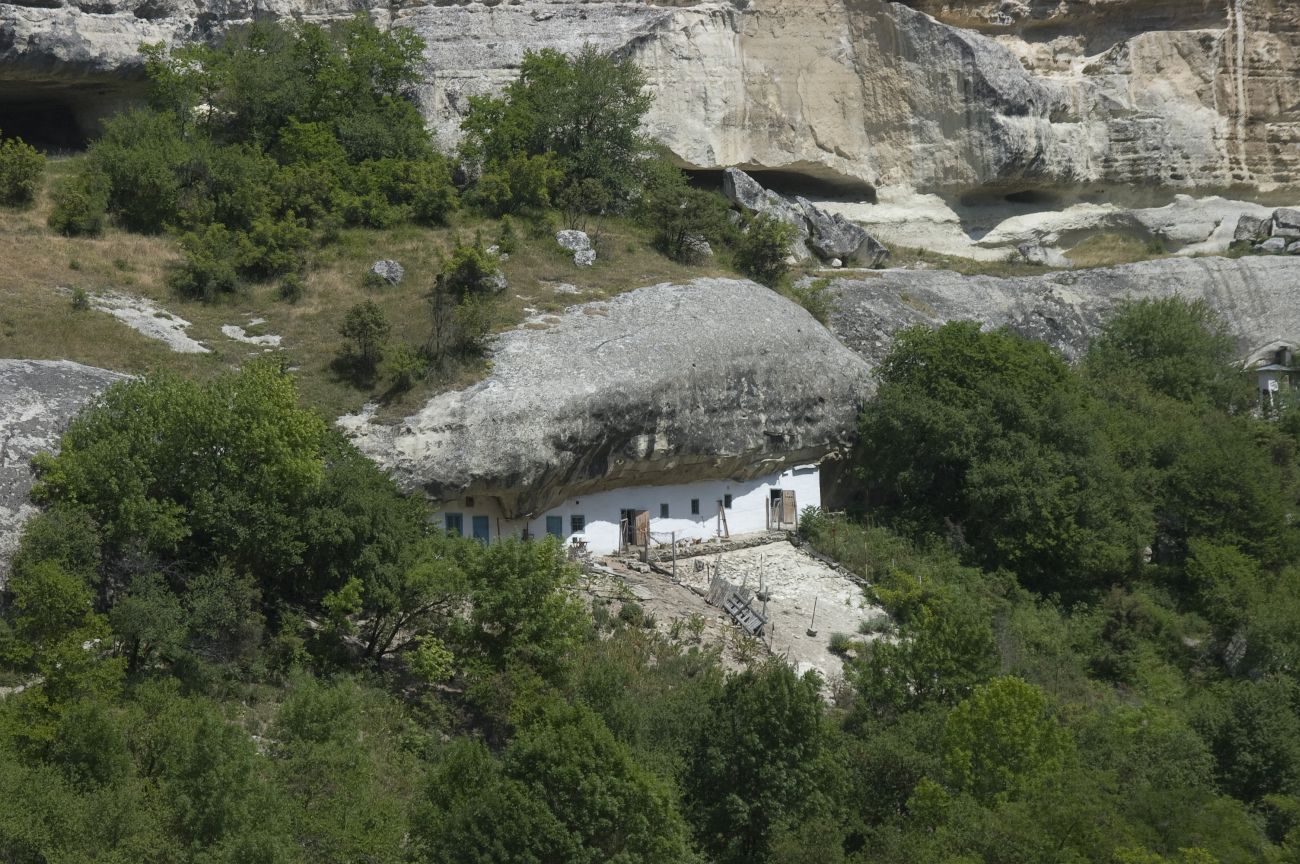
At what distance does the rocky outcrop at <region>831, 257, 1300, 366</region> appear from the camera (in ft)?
145

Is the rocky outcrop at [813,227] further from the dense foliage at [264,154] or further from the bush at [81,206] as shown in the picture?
the bush at [81,206]

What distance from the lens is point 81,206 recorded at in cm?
4269

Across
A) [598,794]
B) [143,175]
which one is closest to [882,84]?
[143,175]

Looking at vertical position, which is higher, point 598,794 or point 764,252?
point 764,252

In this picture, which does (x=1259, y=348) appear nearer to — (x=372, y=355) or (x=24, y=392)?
(x=372, y=355)

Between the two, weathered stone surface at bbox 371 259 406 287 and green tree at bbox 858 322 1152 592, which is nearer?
green tree at bbox 858 322 1152 592

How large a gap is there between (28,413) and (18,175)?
50.7 feet

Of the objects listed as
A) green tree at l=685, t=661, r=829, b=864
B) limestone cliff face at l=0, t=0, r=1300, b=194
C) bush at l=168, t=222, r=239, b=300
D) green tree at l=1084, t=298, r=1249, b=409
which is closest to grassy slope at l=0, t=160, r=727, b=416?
bush at l=168, t=222, r=239, b=300

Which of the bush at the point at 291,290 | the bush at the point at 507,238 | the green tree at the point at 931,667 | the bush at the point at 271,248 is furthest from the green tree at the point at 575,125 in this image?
the green tree at the point at 931,667

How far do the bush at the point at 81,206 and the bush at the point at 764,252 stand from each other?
16.3 meters

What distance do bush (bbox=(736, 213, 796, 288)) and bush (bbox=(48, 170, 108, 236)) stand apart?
16.3 meters

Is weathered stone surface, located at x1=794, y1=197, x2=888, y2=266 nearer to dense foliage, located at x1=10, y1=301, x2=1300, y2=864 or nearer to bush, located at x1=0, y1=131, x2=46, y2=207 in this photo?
dense foliage, located at x1=10, y1=301, x2=1300, y2=864

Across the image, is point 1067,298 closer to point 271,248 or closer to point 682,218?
point 682,218

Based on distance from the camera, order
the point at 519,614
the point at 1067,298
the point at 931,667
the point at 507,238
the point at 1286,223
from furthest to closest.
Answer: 1. the point at 1286,223
2. the point at 1067,298
3. the point at 507,238
4. the point at 931,667
5. the point at 519,614
